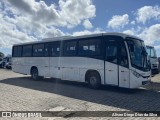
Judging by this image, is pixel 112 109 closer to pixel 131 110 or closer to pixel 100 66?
pixel 131 110

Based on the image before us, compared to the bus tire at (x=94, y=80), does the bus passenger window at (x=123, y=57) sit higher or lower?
higher

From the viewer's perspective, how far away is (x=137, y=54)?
11812mm

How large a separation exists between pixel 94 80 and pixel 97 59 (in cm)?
132

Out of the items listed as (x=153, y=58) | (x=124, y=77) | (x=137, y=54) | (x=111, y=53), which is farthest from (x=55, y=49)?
(x=153, y=58)

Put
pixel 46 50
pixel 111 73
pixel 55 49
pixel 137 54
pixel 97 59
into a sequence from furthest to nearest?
pixel 46 50 < pixel 55 49 < pixel 97 59 < pixel 111 73 < pixel 137 54

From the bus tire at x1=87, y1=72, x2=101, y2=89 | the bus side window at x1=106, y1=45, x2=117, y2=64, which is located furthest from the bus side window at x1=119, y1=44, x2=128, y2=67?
the bus tire at x1=87, y1=72, x2=101, y2=89

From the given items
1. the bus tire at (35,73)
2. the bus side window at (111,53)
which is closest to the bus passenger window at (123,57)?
the bus side window at (111,53)

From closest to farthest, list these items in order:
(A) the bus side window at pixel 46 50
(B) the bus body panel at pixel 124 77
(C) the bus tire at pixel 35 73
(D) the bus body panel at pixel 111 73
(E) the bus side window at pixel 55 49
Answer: (B) the bus body panel at pixel 124 77 < (D) the bus body panel at pixel 111 73 < (E) the bus side window at pixel 55 49 < (A) the bus side window at pixel 46 50 < (C) the bus tire at pixel 35 73

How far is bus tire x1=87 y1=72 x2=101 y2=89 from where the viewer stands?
12.9 m

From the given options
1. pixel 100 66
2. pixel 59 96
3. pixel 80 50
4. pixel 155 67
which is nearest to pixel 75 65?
pixel 80 50

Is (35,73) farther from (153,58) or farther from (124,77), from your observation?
(153,58)

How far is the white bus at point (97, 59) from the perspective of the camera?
37.8 feet

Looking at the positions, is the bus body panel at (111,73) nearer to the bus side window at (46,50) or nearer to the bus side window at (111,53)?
the bus side window at (111,53)

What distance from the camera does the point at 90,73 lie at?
1344cm
